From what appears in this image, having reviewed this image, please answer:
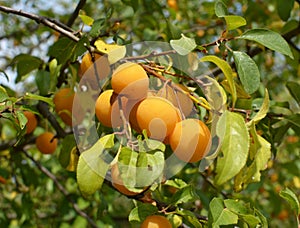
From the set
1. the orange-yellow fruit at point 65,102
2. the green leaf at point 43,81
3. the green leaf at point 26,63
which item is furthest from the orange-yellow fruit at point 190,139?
the green leaf at point 26,63

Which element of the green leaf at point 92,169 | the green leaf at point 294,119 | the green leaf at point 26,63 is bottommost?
the green leaf at point 294,119

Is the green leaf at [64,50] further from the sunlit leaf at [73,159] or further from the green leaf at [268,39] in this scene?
the green leaf at [268,39]

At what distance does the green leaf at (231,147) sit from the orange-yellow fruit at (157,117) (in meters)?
0.09

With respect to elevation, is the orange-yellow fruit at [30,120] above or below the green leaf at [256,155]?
below

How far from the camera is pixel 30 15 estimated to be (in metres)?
1.10

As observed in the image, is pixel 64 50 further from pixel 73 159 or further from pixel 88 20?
pixel 73 159

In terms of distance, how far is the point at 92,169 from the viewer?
797 millimetres

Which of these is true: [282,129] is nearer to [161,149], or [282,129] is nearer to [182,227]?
[182,227]

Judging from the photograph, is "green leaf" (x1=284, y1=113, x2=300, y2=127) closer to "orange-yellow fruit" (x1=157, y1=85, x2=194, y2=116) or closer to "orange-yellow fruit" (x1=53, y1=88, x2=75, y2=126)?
"orange-yellow fruit" (x1=157, y1=85, x2=194, y2=116)

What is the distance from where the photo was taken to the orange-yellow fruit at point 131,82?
0.81 metres

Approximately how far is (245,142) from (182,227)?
0.37 meters

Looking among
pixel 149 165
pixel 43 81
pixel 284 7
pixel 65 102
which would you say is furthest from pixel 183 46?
pixel 284 7

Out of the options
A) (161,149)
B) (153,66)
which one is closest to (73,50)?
(153,66)

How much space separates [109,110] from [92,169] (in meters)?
0.12
